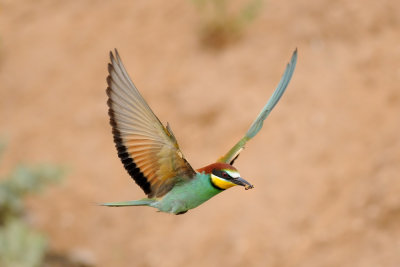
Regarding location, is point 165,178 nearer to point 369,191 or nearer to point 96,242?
point 369,191

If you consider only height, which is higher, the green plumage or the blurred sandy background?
the blurred sandy background

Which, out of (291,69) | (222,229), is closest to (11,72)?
(222,229)

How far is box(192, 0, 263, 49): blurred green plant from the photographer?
16.6 ft

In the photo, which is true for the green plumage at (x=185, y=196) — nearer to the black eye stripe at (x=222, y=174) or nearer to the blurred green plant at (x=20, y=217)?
the black eye stripe at (x=222, y=174)

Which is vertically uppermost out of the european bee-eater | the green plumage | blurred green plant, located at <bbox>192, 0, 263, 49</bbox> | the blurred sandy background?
blurred green plant, located at <bbox>192, 0, 263, 49</bbox>

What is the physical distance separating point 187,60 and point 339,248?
2.20 meters

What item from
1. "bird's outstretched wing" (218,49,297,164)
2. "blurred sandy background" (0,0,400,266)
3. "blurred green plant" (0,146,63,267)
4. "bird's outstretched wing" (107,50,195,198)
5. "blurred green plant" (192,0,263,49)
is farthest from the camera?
"blurred green plant" (192,0,263,49)

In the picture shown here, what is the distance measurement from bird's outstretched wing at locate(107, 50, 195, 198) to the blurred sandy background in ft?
8.32

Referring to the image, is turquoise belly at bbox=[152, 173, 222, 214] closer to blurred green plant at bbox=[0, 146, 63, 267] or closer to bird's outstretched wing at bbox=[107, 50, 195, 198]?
bird's outstretched wing at bbox=[107, 50, 195, 198]

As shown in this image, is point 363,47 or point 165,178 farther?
point 363,47

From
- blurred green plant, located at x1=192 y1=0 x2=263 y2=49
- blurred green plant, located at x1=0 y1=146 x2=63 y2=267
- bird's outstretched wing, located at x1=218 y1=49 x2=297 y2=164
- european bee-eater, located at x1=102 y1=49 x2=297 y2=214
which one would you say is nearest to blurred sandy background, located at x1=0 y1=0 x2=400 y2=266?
blurred green plant, located at x1=192 y1=0 x2=263 y2=49

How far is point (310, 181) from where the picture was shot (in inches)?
158

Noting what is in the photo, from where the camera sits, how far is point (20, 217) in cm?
467

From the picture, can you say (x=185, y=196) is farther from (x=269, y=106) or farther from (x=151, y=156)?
(x=269, y=106)
